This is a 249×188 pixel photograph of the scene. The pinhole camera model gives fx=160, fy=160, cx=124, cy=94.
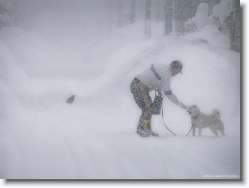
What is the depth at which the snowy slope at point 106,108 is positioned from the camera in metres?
1.41

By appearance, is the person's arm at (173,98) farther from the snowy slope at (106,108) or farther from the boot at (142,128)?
the boot at (142,128)

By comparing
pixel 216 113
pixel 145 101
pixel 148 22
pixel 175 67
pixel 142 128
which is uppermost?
pixel 148 22

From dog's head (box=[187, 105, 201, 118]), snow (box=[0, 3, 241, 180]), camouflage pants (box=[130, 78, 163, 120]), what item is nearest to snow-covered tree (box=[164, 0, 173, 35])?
snow (box=[0, 3, 241, 180])

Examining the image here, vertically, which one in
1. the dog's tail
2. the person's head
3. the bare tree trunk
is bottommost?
the dog's tail

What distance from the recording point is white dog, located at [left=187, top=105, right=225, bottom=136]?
58.8 inches

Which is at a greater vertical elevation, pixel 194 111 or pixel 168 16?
pixel 168 16

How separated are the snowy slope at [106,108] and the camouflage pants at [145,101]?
0.21ft

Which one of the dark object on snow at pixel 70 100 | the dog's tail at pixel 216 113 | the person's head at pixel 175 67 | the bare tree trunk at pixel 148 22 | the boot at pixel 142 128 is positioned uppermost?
the bare tree trunk at pixel 148 22

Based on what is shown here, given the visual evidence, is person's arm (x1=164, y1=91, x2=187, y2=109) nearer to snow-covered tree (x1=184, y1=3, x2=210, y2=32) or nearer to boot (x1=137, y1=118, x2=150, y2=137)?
boot (x1=137, y1=118, x2=150, y2=137)

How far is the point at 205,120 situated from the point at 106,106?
94 centimetres

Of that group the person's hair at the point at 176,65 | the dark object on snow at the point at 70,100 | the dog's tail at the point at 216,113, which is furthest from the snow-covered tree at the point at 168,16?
the dark object on snow at the point at 70,100

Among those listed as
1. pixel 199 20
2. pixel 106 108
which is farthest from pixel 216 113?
pixel 106 108

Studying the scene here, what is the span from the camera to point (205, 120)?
1.49 metres

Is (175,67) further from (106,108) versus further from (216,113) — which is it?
(106,108)
